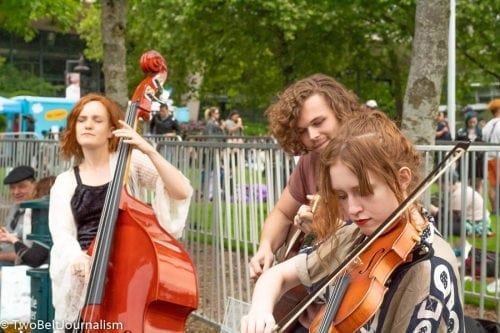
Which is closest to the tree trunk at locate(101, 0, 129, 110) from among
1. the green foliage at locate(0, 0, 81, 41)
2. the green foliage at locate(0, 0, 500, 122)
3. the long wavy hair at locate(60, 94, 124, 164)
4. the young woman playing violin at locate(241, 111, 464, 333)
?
the long wavy hair at locate(60, 94, 124, 164)

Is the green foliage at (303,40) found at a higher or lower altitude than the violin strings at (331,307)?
higher

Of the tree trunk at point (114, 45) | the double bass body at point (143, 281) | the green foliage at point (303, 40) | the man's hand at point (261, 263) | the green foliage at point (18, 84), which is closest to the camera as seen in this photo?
the man's hand at point (261, 263)

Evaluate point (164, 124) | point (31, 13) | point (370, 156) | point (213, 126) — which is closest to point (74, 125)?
point (370, 156)

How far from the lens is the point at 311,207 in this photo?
2980 millimetres

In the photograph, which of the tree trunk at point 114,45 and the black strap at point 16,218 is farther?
the tree trunk at point 114,45

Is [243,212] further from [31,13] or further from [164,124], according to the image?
[164,124]

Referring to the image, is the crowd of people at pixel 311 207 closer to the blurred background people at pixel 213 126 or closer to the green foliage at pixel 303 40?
the blurred background people at pixel 213 126

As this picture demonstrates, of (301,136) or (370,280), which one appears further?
(301,136)

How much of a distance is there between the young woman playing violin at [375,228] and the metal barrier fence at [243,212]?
2304mm

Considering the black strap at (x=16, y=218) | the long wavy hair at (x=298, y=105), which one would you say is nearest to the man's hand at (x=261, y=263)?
the long wavy hair at (x=298, y=105)

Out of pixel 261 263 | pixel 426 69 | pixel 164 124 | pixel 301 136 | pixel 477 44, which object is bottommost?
pixel 261 263

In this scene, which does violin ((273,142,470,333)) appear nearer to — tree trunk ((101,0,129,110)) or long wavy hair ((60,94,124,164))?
long wavy hair ((60,94,124,164))

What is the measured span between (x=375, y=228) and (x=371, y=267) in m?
0.12

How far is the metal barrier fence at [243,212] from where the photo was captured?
5.06 metres
